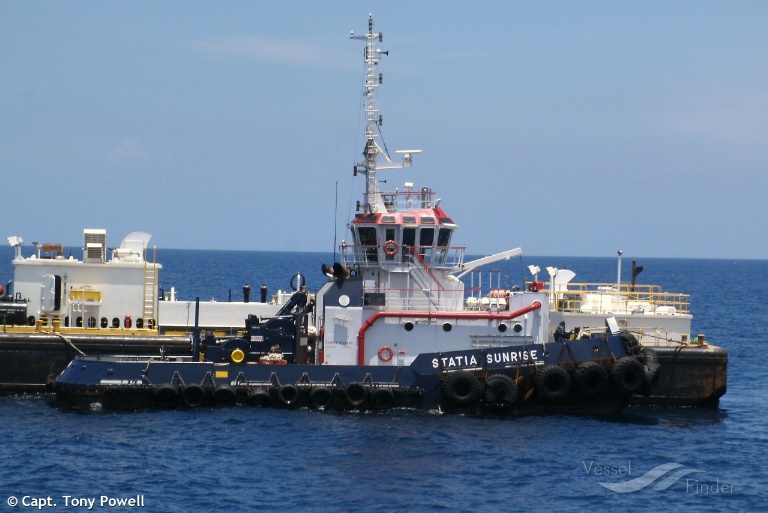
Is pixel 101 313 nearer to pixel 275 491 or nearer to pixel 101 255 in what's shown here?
pixel 101 255

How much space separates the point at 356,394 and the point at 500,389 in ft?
11.2

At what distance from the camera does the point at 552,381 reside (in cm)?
2641

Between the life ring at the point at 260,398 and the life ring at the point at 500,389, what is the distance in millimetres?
5216

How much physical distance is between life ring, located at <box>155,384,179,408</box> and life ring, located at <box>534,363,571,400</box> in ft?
28.4

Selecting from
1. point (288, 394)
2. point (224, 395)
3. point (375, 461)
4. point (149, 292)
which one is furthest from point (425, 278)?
point (149, 292)

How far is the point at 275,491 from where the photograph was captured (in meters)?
20.6

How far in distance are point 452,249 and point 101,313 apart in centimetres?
1063

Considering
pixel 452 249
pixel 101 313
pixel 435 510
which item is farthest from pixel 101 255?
pixel 435 510

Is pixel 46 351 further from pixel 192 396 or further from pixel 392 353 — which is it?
pixel 392 353

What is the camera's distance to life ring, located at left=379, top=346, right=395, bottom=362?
27.3m

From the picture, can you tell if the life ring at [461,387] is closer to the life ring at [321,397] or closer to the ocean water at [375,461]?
the ocean water at [375,461]

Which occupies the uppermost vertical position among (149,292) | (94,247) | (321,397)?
(94,247)

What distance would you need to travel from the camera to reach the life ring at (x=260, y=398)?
2681 cm

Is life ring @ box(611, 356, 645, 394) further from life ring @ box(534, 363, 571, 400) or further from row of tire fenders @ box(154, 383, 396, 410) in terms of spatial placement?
row of tire fenders @ box(154, 383, 396, 410)
